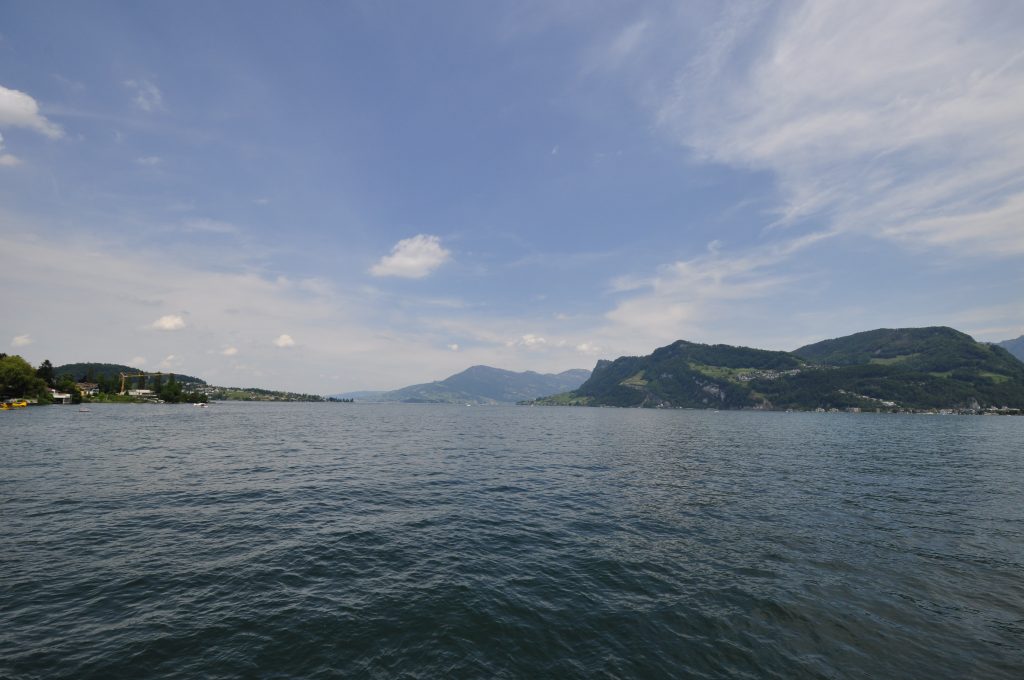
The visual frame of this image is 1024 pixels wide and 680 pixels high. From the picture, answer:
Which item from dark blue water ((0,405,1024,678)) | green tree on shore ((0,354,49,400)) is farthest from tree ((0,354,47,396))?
dark blue water ((0,405,1024,678))

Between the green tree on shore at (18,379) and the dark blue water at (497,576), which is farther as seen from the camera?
the green tree on shore at (18,379)

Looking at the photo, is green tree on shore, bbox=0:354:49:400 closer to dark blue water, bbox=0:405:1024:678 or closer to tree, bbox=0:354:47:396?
tree, bbox=0:354:47:396

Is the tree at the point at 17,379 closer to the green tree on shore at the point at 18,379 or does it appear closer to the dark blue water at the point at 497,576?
the green tree on shore at the point at 18,379

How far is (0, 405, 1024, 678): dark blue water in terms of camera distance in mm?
16250

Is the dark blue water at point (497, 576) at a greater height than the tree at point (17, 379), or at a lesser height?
lesser

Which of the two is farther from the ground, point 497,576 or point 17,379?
point 17,379

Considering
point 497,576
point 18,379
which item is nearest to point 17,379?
point 18,379

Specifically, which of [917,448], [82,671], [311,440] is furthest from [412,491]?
[917,448]

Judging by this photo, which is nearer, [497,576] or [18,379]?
[497,576]

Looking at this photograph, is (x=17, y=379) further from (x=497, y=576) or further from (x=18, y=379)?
(x=497, y=576)

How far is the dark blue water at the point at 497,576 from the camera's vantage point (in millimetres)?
16250

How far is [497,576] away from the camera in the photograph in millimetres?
23578

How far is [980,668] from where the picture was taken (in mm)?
16406

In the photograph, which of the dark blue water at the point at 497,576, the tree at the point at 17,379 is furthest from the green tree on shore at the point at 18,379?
the dark blue water at the point at 497,576
